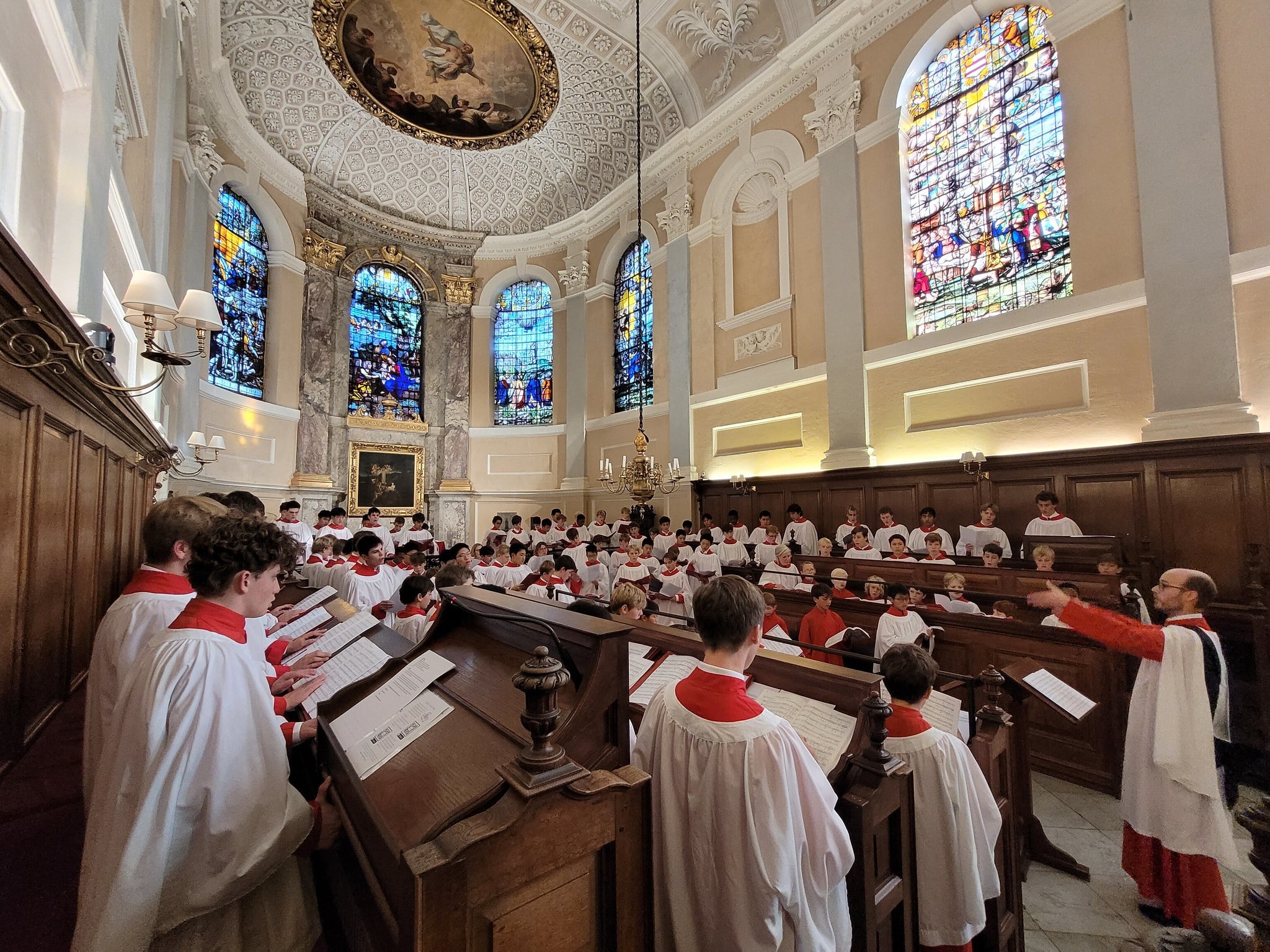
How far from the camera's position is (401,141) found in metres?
14.3

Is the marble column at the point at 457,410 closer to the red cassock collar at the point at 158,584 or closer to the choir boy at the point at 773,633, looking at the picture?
the choir boy at the point at 773,633

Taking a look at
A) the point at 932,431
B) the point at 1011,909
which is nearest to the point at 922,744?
the point at 1011,909

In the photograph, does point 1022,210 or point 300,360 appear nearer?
point 1022,210

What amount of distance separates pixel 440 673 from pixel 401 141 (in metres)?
16.3

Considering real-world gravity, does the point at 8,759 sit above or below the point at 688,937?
above

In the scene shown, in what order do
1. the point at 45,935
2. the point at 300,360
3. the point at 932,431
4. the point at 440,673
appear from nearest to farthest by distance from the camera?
the point at 45,935, the point at 440,673, the point at 932,431, the point at 300,360

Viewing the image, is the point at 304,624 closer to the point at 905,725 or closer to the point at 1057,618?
the point at 905,725

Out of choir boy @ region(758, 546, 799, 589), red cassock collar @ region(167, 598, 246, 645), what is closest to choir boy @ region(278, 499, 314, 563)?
choir boy @ region(758, 546, 799, 589)

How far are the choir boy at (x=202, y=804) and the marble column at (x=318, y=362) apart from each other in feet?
43.2

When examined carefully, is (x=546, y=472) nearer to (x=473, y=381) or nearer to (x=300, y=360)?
(x=473, y=381)

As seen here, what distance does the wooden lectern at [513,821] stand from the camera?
1.10 m

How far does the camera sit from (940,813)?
2.09 m

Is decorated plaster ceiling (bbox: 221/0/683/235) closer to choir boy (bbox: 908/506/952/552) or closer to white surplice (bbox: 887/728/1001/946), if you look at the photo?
choir boy (bbox: 908/506/952/552)

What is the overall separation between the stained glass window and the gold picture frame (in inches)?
108
